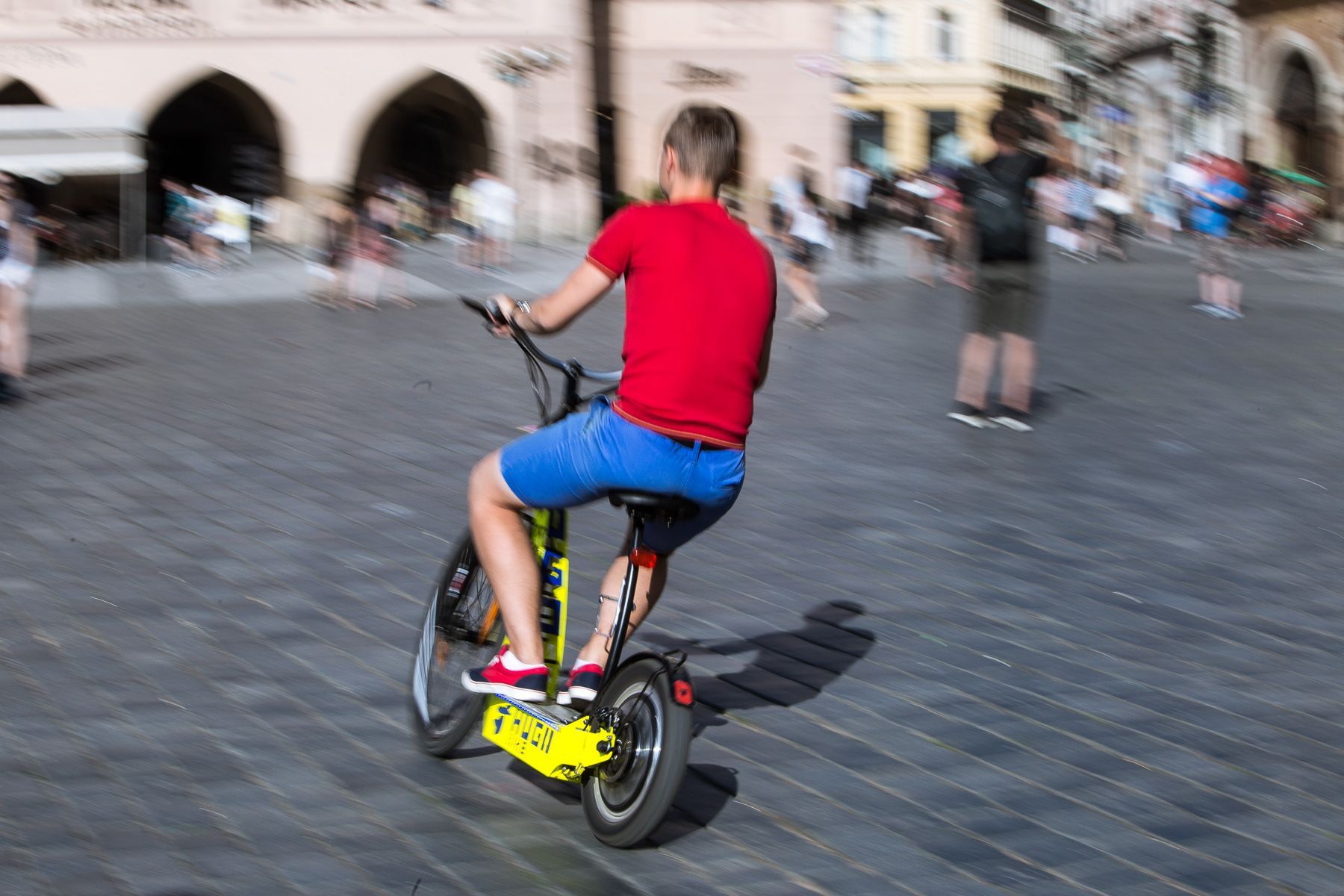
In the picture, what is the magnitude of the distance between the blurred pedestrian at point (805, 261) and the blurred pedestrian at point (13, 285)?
7.53 m

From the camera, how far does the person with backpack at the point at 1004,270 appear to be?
1055 cm

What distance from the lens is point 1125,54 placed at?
155 feet

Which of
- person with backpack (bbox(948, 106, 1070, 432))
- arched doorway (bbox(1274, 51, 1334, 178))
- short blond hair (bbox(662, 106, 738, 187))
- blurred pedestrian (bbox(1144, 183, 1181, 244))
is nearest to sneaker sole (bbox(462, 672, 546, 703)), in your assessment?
short blond hair (bbox(662, 106, 738, 187))

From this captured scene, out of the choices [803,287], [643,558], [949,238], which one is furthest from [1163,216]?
[643,558]

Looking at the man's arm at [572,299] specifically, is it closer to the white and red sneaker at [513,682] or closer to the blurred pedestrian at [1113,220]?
the white and red sneaker at [513,682]

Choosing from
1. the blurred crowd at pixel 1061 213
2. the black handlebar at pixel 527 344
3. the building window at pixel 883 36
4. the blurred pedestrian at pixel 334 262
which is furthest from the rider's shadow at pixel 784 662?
the building window at pixel 883 36

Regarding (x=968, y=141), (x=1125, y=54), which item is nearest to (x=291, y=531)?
(x=1125, y=54)

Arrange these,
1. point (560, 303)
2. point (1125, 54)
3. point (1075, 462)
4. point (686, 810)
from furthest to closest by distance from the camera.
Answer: point (1125, 54) → point (1075, 462) → point (686, 810) → point (560, 303)

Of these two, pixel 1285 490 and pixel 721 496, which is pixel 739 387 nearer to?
pixel 721 496

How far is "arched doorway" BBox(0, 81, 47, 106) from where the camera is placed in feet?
109

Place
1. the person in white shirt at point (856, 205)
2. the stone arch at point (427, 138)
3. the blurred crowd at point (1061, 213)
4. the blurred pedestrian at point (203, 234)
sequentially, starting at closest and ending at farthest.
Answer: the blurred crowd at point (1061, 213)
the blurred pedestrian at point (203, 234)
the person in white shirt at point (856, 205)
the stone arch at point (427, 138)

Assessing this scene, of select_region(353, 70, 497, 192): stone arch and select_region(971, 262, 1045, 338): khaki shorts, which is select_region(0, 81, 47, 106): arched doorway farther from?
select_region(971, 262, 1045, 338): khaki shorts

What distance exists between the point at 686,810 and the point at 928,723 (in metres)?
1.03

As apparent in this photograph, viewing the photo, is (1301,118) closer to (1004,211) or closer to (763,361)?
(1004,211)
